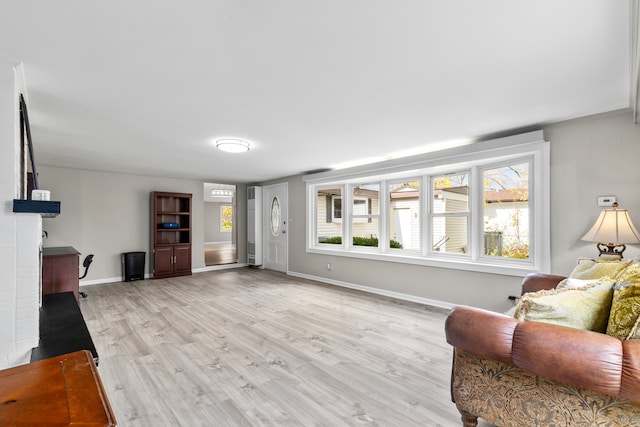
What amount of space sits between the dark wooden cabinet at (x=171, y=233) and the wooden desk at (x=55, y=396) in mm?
6313

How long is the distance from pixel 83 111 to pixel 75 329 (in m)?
2.00

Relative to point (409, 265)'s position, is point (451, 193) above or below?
above

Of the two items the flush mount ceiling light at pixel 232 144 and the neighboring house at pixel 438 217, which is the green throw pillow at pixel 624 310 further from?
the flush mount ceiling light at pixel 232 144

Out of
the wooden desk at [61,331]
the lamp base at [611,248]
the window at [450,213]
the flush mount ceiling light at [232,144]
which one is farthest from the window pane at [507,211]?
the wooden desk at [61,331]

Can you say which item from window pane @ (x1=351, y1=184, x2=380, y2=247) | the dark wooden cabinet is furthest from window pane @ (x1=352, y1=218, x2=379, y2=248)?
the dark wooden cabinet

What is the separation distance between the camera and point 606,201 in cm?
306

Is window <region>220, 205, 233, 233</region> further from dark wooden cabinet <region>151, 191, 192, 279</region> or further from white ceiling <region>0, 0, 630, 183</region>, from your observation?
white ceiling <region>0, 0, 630, 183</region>

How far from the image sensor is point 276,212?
7711mm

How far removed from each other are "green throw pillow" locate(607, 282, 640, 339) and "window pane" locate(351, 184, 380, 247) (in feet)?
13.4

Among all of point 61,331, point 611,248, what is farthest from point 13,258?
point 611,248

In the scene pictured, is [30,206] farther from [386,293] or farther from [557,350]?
[386,293]

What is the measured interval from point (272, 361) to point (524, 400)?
6.35ft

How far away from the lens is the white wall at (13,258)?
6.33 ft

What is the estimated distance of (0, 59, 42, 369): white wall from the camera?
1929 millimetres
